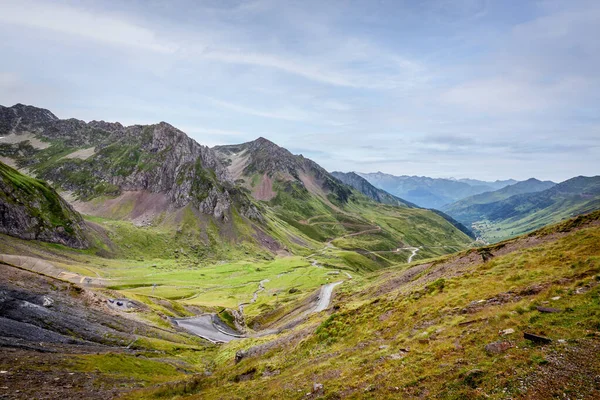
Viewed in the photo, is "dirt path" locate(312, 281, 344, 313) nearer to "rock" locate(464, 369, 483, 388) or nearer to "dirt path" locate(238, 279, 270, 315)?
"dirt path" locate(238, 279, 270, 315)

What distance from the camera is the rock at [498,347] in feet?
65.7

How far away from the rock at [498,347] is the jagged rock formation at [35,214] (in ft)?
677

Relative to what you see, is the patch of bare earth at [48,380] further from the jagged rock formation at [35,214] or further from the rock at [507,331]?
the jagged rock formation at [35,214]

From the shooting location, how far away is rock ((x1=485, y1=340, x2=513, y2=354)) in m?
20.0

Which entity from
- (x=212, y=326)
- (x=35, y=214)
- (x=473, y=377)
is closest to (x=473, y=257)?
(x=473, y=377)

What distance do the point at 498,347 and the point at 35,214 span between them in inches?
8796

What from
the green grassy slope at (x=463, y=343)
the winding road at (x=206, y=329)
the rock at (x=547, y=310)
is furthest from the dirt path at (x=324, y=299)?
the rock at (x=547, y=310)

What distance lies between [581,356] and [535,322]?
4.96 m

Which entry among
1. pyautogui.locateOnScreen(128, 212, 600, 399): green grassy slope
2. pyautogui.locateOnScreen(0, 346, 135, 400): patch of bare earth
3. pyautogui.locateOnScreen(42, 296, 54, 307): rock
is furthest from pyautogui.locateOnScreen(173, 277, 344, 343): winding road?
pyautogui.locateOnScreen(0, 346, 135, 400): patch of bare earth

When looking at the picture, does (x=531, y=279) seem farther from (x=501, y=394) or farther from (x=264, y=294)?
(x=264, y=294)

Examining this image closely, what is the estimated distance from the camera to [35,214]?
17438cm

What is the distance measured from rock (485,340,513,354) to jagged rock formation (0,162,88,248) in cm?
20633

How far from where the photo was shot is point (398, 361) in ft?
78.8

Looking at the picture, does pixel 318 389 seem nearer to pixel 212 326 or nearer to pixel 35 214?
pixel 212 326
